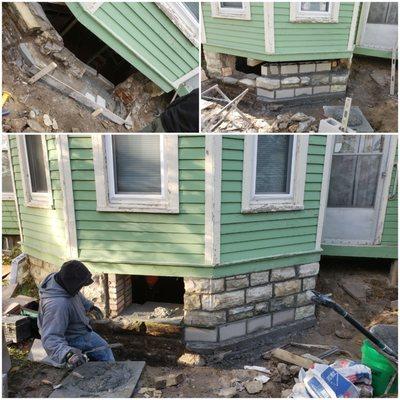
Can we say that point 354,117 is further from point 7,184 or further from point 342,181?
point 7,184

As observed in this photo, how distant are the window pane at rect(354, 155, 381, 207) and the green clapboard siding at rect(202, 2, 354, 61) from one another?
2191 mm

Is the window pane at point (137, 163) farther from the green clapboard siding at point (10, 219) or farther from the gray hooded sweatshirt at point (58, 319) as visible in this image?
the green clapboard siding at point (10, 219)

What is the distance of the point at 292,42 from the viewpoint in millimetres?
6547

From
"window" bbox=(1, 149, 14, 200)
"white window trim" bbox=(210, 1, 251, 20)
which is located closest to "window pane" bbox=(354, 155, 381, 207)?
"white window trim" bbox=(210, 1, 251, 20)

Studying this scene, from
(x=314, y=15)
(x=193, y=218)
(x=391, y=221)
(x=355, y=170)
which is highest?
(x=314, y=15)

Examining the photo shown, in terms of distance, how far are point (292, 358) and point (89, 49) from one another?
5.34m

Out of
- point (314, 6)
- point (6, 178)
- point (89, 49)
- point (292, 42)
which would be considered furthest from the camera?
point (6, 178)

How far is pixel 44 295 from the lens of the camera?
11.2 ft

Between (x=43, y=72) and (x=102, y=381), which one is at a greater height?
(x=43, y=72)

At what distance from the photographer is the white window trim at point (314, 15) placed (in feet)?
20.2

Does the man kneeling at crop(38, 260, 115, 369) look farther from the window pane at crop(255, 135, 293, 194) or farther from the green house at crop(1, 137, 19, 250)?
the green house at crop(1, 137, 19, 250)

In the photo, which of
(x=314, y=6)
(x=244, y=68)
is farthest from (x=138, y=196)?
(x=244, y=68)

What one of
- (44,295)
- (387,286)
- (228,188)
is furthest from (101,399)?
(387,286)

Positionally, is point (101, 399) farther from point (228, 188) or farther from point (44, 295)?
point (228, 188)
